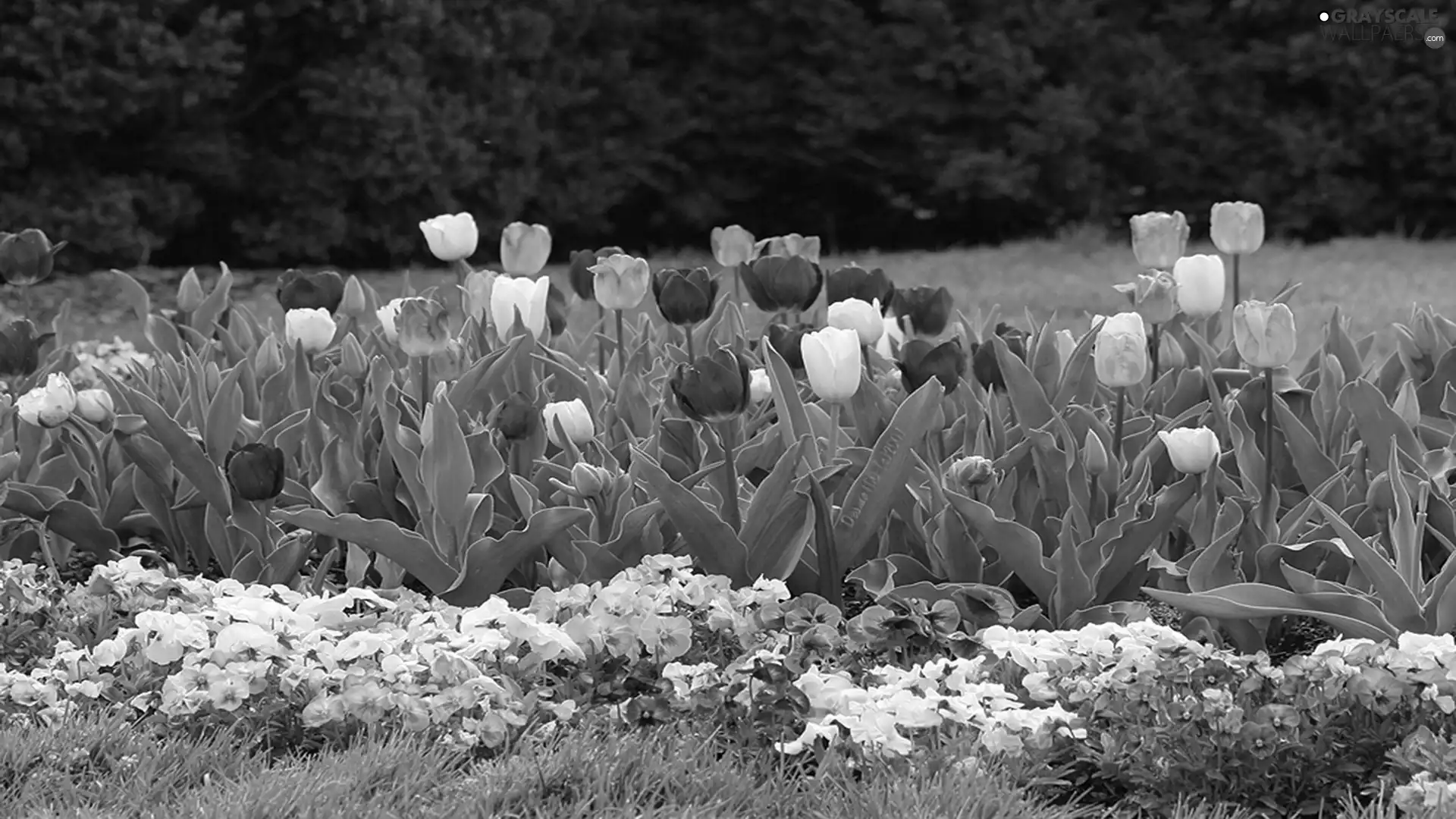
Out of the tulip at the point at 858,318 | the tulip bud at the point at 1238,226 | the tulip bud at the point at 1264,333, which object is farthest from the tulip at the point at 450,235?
the tulip bud at the point at 1264,333

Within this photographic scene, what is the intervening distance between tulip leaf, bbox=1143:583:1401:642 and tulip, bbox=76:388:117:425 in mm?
1976

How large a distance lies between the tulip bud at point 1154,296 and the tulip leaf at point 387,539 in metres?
1.37

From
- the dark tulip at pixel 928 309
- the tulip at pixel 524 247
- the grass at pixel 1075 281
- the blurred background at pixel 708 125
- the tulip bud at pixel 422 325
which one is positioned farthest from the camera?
the blurred background at pixel 708 125

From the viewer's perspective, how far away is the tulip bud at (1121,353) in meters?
2.74

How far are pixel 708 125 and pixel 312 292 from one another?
6276 mm

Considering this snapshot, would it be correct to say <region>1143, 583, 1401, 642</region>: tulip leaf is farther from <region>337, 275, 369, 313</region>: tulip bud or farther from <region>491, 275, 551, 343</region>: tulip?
<region>337, 275, 369, 313</region>: tulip bud

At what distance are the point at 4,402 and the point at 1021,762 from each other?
2410 mm

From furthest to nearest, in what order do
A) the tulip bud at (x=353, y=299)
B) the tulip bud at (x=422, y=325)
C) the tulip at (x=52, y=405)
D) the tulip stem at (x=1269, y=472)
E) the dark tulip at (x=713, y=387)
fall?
the tulip bud at (x=353, y=299) < the tulip at (x=52, y=405) < the tulip bud at (x=422, y=325) < the tulip stem at (x=1269, y=472) < the dark tulip at (x=713, y=387)

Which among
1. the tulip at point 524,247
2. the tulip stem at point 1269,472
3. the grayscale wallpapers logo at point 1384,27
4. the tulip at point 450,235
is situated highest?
the grayscale wallpapers logo at point 1384,27

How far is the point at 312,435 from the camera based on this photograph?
3.38 metres

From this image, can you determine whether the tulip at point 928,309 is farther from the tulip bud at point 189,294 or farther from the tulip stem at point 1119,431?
the tulip bud at point 189,294

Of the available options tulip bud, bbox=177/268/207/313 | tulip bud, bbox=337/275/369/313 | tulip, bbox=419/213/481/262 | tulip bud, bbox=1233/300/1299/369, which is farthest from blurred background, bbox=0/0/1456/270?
tulip bud, bbox=1233/300/1299/369

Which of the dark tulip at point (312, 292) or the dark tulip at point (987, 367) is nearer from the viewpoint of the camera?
the dark tulip at point (987, 367)

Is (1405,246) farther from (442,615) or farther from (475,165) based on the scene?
(442,615)
